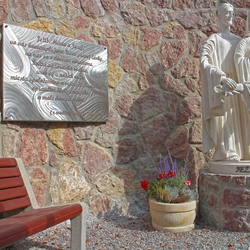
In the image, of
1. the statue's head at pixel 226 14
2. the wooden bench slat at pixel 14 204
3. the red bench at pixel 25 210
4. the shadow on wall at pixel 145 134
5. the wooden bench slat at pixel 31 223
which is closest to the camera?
the wooden bench slat at pixel 31 223

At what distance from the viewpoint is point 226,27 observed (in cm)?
357

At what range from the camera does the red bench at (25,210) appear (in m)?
1.98

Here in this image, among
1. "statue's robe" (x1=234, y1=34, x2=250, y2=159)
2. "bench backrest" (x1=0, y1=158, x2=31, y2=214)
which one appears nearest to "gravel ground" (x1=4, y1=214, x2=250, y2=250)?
"bench backrest" (x1=0, y1=158, x2=31, y2=214)

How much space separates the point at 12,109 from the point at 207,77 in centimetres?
185

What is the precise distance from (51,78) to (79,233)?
5.15ft

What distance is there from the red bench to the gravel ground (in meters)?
0.33

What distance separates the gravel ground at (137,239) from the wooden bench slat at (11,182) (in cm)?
50

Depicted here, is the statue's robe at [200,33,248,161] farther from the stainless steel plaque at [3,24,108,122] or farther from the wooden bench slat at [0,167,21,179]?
the wooden bench slat at [0,167,21,179]

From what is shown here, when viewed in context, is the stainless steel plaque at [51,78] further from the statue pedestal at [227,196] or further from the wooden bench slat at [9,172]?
the statue pedestal at [227,196]

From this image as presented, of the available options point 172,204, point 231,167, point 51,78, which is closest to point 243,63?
point 231,167

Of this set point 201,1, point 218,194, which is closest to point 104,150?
point 218,194

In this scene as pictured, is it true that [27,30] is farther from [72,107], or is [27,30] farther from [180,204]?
[180,204]

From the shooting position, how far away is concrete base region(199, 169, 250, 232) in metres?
3.02

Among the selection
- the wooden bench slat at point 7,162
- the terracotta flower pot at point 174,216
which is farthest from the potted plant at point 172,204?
the wooden bench slat at point 7,162
